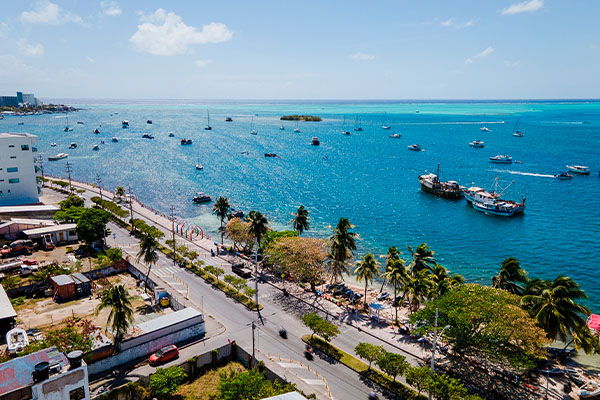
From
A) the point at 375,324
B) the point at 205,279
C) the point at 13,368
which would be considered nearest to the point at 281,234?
the point at 205,279

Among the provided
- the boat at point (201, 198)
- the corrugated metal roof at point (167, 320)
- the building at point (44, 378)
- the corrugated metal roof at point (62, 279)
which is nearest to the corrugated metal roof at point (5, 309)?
the corrugated metal roof at point (62, 279)

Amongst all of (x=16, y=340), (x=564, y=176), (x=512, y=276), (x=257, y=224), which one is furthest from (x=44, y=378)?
(x=564, y=176)

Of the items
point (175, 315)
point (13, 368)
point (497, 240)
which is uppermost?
point (13, 368)

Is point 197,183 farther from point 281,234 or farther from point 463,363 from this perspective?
point 463,363

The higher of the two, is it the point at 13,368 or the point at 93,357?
the point at 13,368

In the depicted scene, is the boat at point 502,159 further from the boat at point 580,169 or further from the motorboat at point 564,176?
the motorboat at point 564,176

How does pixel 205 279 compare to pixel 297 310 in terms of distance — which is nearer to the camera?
pixel 297 310
